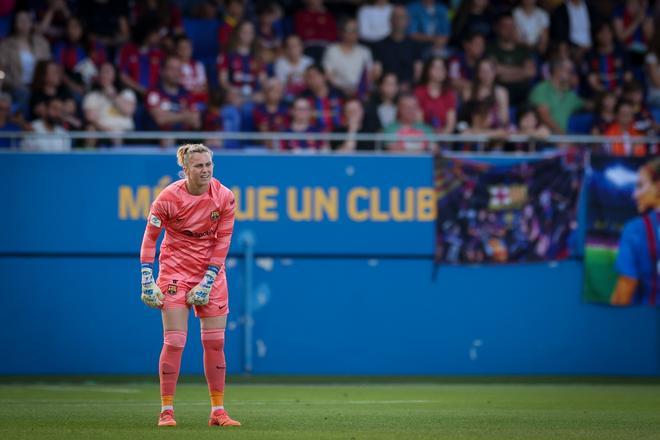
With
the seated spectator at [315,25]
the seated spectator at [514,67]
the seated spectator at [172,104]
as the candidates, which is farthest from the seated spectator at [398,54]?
the seated spectator at [172,104]

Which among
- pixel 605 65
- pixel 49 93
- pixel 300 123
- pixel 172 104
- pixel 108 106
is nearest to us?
pixel 49 93

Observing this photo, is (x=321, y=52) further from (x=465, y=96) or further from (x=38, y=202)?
(x=38, y=202)

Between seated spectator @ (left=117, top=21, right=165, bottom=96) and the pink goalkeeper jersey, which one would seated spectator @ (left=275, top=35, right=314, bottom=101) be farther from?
the pink goalkeeper jersey

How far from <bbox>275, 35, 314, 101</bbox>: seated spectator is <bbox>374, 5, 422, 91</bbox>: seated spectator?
45.4 inches

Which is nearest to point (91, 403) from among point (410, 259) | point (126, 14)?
point (410, 259)

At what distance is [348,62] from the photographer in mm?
18219

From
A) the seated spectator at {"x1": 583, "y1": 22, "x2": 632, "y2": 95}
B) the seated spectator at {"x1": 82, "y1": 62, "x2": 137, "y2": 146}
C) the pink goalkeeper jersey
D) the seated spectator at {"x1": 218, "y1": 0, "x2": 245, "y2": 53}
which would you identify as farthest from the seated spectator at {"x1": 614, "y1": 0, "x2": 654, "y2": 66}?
the pink goalkeeper jersey

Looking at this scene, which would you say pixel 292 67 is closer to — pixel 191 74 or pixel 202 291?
pixel 191 74

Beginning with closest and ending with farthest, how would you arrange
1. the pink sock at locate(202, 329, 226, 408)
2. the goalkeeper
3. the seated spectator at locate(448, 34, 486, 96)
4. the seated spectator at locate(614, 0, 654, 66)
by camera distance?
the goalkeeper, the pink sock at locate(202, 329, 226, 408), the seated spectator at locate(448, 34, 486, 96), the seated spectator at locate(614, 0, 654, 66)

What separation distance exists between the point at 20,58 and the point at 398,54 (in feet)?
17.3

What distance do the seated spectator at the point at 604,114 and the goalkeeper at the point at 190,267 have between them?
983 centimetres

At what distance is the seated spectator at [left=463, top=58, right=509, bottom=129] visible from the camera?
703 inches

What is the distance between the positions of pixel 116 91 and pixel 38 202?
1.78 m

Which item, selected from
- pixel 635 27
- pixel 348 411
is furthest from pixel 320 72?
pixel 348 411
